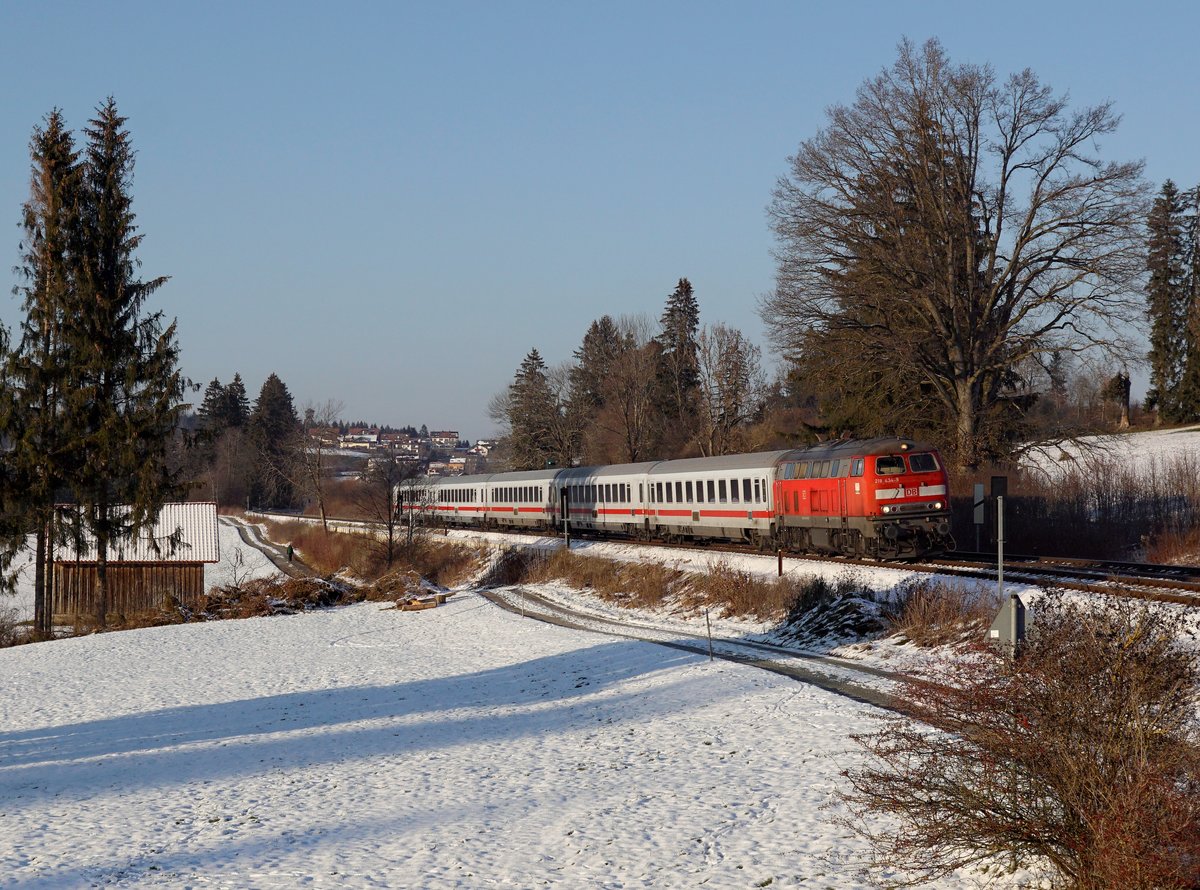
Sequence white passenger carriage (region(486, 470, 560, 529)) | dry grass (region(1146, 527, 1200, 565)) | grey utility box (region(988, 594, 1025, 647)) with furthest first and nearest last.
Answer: white passenger carriage (region(486, 470, 560, 529))
dry grass (region(1146, 527, 1200, 565))
grey utility box (region(988, 594, 1025, 647))

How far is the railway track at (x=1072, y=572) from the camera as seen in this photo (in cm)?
1853

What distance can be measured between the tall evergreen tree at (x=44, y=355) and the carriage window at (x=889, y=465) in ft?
84.9

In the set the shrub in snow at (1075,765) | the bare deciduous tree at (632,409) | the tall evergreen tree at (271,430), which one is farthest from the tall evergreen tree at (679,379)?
the shrub in snow at (1075,765)

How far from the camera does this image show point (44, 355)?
36969mm

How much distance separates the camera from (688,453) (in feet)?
252

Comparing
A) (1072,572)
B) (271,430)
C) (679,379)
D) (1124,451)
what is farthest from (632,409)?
(271,430)

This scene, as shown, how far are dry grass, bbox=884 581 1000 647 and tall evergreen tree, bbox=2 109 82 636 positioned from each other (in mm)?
27861

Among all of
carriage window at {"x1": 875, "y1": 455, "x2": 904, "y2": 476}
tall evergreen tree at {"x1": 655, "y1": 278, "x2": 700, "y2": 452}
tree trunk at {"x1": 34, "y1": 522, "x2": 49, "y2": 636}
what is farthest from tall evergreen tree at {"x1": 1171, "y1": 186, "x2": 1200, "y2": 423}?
tree trunk at {"x1": 34, "y1": 522, "x2": 49, "y2": 636}

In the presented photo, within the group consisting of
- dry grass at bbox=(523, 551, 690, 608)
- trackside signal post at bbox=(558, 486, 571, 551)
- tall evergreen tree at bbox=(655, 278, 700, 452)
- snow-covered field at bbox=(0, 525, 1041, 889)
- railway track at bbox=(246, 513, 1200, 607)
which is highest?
tall evergreen tree at bbox=(655, 278, 700, 452)

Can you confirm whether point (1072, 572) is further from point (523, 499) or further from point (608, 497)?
point (523, 499)

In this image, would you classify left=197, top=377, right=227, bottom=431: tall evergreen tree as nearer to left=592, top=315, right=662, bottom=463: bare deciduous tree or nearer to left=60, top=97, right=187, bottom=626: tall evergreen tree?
left=592, top=315, right=662, bottom=463: bare deciduous tree

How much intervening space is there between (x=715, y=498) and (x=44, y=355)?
22.4 metres

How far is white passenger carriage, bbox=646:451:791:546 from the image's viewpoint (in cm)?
3422

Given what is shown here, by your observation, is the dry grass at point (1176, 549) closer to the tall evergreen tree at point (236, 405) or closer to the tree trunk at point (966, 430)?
the tree trunk at point (966, 430)
